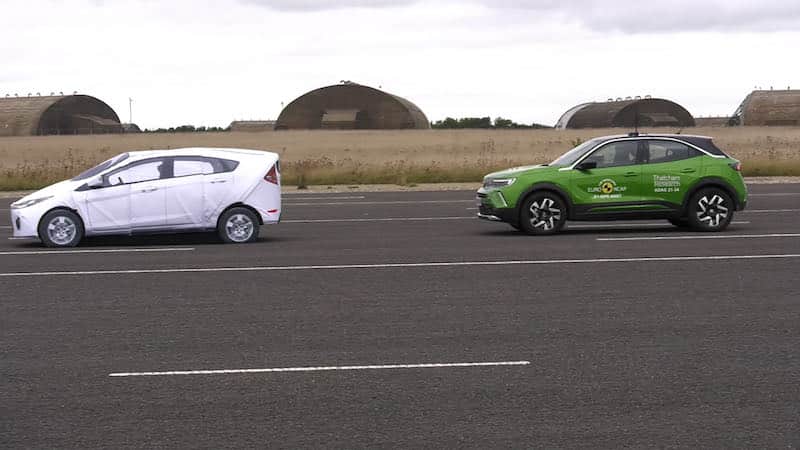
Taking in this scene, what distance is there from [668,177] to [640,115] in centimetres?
7149

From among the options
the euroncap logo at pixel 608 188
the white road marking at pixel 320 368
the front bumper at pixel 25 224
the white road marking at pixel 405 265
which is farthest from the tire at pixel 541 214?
the white road marking at pixel 320 368

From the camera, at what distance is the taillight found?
64.7 ft

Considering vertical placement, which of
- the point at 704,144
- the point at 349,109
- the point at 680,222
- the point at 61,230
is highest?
the point at 349,109

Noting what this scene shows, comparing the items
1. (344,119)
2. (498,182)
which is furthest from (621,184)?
(344,119)

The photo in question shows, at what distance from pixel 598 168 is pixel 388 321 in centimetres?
1023

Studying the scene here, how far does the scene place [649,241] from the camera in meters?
18.7

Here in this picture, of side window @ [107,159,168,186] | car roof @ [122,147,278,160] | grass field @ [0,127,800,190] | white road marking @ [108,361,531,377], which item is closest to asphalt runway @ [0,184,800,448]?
white road marking @ [108,361,531,377]

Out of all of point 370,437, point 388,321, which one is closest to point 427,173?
point 388,321

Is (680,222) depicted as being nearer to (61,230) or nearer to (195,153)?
(195,153)

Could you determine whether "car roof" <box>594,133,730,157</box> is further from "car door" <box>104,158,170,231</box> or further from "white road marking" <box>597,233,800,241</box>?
"car door" <box>104,158,170,231</box>

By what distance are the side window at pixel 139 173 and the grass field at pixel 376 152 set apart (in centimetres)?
2101

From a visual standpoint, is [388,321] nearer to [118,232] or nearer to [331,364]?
[331,364]

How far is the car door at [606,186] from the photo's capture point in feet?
66.8

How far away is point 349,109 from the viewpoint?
8669 centimetres
